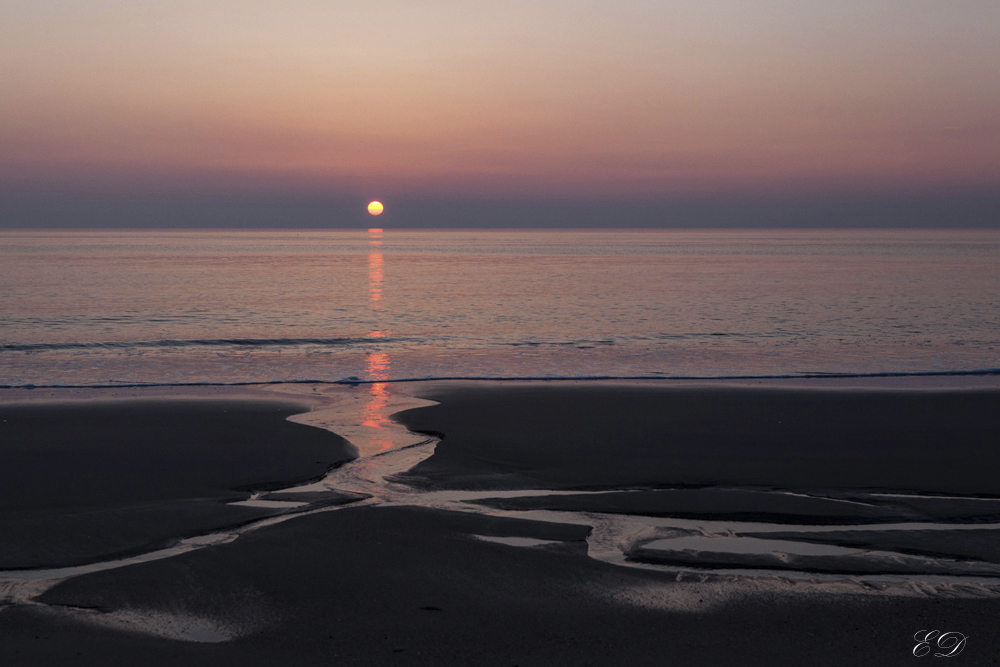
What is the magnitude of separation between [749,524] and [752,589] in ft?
5.29

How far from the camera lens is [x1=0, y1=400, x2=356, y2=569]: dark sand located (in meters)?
Answer: 6.35

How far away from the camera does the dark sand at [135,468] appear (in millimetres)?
Result: 6352

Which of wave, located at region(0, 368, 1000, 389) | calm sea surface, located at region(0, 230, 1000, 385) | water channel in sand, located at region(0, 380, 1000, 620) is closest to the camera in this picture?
water channel in sand, located at region(0, 380, 1000, 620)

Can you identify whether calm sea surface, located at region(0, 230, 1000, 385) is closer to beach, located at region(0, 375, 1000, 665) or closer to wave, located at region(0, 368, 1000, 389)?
wave, located at region(0, 368, 1000, 389)

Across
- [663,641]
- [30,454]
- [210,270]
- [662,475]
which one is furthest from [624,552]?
[210,270]

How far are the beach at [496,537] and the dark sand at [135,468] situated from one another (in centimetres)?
4

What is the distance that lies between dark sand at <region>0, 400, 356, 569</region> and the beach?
0.13 ft

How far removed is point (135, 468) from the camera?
8.55 metres

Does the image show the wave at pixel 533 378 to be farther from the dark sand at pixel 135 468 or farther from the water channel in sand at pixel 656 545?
the water channel in sand at pixel 656 545

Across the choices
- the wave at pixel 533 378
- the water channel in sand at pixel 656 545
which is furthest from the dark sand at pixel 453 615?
the wave at pixel 533 378

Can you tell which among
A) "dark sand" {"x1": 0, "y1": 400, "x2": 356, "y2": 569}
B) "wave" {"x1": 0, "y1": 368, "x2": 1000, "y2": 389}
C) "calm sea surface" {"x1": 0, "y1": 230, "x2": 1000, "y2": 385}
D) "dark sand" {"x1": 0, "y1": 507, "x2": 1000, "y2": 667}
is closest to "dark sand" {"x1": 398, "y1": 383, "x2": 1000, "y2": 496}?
"wave" {"x1": 0, "y1": 368, "x2": 1000, "y2": 389}

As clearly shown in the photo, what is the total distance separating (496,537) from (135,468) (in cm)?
464

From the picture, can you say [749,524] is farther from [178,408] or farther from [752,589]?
[178,408]

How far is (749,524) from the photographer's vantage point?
22.2 feet
